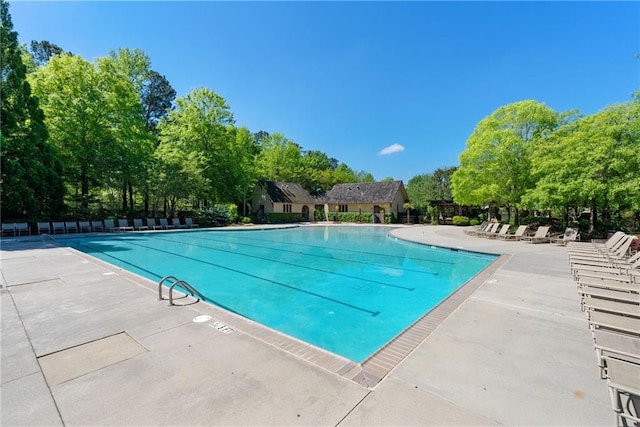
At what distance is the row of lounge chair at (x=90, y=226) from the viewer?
1592 centimetres

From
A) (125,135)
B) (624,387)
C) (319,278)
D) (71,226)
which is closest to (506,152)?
(319,278)

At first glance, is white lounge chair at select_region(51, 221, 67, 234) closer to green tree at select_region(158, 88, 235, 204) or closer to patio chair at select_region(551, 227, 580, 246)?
green tree at select_region(158, 88, 235, 204)

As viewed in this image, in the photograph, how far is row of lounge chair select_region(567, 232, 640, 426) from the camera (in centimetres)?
208

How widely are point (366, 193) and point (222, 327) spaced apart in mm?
32580

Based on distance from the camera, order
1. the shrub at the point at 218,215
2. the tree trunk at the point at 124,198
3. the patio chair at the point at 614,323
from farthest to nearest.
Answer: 1. the shrub at the point at 218,215
2. the tree trunk at the point at 124,198
3. the patio chair at the point at 614,323

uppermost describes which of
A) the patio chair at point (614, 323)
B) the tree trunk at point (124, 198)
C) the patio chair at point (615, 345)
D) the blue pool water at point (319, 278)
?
the tree trunk at point (124, 198)

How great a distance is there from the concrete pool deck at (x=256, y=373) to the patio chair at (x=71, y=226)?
16.4m

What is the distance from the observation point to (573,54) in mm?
10750

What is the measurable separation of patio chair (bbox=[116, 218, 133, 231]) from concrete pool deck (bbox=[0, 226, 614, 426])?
17214 mm

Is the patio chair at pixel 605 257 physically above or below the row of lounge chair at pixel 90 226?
below

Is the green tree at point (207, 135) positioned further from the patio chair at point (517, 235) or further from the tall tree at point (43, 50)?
the patio chair at point (517, 235)

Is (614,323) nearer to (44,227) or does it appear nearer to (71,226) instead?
(71,226)

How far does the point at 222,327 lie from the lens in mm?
4012

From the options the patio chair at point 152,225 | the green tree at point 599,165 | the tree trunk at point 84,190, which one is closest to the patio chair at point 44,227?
the tree trunk at point 84,190
